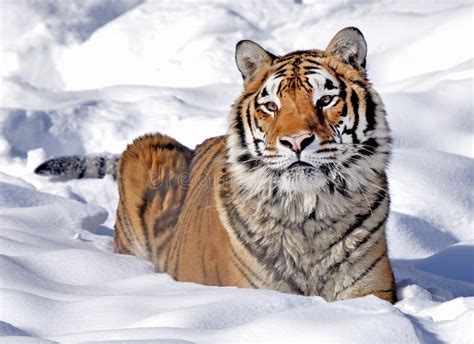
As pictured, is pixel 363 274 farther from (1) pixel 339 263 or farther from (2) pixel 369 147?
(2) pixel 369 147

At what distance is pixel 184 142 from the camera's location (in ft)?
20.0

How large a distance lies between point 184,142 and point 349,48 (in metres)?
2.97

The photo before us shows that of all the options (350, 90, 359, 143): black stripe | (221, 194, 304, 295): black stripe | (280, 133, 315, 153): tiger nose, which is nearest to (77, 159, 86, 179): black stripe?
(221, 194, 304, 295): black stripe

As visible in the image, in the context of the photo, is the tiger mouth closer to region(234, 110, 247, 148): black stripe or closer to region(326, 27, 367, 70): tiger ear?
region(234, 110, 247, 148): black stripe

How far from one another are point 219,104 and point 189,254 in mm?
3620

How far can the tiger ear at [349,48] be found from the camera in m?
3.20

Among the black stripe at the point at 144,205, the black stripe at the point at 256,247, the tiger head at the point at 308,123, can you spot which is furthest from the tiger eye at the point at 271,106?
the black stripe at the point at 144,205

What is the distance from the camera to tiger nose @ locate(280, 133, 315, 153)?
2.90m

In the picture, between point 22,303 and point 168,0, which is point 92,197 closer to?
point 22,303

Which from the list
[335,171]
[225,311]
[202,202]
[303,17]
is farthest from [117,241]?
[303,17]

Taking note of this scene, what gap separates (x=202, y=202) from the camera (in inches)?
144

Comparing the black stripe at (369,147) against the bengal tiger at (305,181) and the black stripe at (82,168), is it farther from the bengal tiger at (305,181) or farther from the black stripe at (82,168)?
the black stripe at (82,168)

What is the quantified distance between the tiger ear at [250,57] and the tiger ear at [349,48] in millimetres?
212

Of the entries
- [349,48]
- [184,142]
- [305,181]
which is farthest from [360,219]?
[184,142]
